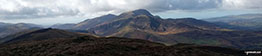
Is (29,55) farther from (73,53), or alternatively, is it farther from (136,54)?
(136,54)

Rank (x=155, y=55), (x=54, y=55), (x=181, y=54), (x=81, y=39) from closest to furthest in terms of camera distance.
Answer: (x=54, y=55) < (x=155, y=55) < (x=181, y=54) < (x=81, y=39)

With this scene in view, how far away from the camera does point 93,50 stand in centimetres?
13288

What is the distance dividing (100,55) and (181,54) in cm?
4313

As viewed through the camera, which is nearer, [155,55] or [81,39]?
[155,55]

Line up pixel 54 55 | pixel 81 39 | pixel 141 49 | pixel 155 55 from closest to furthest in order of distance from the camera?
pixel 54 55
pixel 155 55
pixel 141 49
pixel 81 39

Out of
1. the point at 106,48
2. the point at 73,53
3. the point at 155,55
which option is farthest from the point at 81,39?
the point at 155,55

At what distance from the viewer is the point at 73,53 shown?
125000 mm

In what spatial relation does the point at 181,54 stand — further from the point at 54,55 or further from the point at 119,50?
the point at 54,55

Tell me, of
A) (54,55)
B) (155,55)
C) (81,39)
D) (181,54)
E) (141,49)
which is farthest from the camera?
(81,39)

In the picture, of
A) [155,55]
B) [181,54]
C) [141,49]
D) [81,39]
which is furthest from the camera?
[81,39]

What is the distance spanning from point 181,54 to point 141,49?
77.4 ft

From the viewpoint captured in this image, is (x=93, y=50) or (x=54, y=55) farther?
(x=93, y=50)

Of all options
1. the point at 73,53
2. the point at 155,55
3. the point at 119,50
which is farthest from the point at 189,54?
the point at 73,53

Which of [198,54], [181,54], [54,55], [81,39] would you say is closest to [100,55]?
[54,55]
